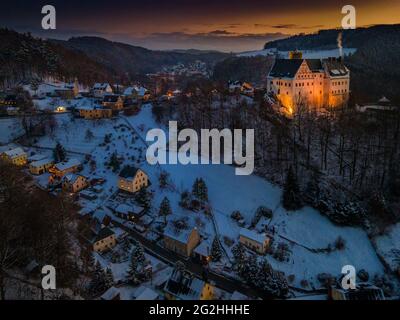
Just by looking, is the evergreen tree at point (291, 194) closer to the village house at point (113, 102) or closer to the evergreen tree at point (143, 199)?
the evergreen tree at point (143, 199)

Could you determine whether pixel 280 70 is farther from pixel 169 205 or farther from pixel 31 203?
pixel 31 203

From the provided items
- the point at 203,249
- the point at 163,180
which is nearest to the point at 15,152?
the point at 163,180

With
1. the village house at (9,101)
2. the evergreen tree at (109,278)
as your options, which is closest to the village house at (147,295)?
the evergreen tree at (109,278)

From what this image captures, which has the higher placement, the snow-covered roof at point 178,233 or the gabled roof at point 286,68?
the gabled roof at point 286,68

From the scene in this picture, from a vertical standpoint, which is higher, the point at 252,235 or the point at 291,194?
the point at 291,194

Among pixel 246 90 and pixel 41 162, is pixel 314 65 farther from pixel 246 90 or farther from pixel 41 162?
pixel 41 162

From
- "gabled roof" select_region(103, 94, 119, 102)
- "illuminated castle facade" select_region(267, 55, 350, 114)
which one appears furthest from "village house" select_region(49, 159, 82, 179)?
"illuminated castle facade" select_region(267, 55, 350, 114)
